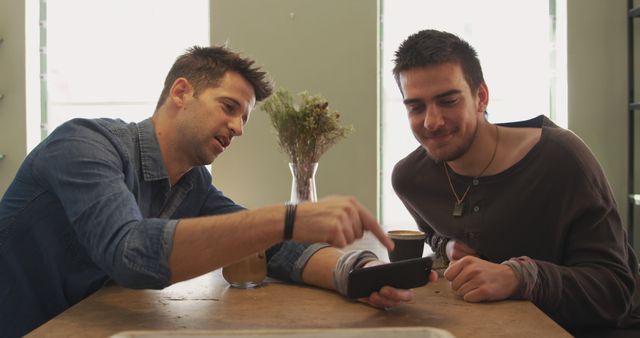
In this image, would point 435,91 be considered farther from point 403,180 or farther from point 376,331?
point 376,331

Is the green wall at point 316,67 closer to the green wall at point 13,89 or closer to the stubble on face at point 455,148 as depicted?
the green wall at point 13,89

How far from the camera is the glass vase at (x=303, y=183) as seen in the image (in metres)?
2.11

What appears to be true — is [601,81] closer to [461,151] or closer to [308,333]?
[461,151]

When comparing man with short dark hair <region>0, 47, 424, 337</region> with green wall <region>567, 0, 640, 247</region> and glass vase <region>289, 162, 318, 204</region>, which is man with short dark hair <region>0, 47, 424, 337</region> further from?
green wall <region>567, 0, 640, 247</region>

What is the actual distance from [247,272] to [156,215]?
1.38 feet

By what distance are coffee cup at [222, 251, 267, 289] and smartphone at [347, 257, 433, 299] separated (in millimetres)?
243

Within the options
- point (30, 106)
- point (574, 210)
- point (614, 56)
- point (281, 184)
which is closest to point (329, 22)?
point (281, 184)

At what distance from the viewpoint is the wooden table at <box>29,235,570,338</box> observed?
3.08 feet


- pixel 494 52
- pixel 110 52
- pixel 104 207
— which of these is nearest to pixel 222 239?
pixel 104 207

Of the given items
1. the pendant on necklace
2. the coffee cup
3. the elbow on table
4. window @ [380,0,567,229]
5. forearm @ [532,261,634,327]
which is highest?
window @ [380,0,567,229]

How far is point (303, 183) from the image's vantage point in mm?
2131

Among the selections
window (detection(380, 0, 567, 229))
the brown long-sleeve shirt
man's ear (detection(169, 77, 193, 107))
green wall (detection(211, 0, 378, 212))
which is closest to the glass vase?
the brown long-sleeve shirt

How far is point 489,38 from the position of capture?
12.0ft

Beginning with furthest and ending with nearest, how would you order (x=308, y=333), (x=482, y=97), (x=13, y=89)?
(x=13, y=89) < (x=482, y=97) < (x=308, y=333)
